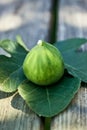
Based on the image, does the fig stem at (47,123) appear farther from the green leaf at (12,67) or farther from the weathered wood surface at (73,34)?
the green leaf at (12,67)

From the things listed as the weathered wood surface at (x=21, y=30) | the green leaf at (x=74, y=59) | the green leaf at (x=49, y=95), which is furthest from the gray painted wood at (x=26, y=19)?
the green leaf at (x=49, y=95)

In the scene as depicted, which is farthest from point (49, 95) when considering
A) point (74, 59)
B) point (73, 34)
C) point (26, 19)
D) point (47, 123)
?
point (26, 19)

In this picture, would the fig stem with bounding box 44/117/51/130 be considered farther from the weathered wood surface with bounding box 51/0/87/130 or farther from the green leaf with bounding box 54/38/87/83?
the green leaf with bounding box 54/38/87/83

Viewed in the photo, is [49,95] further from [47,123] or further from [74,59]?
[74,59]

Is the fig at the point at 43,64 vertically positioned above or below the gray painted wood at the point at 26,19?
above

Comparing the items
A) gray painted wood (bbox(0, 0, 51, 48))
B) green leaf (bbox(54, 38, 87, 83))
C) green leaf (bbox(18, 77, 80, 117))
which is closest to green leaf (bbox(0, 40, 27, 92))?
green leaf (bbox(18, 77, 80, 117))

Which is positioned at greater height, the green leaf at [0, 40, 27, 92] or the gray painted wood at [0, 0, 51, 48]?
the green leaf at [0, 40, 27, 92]
